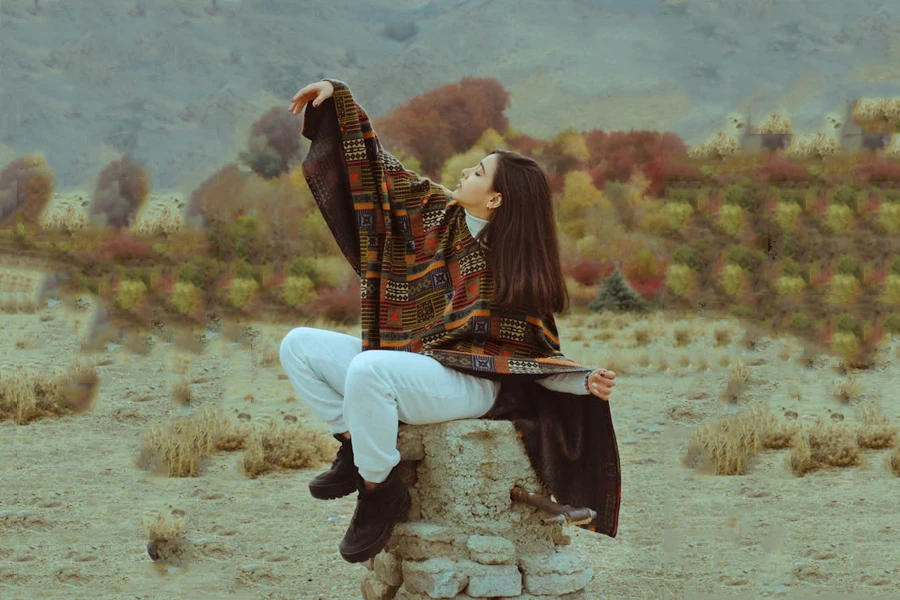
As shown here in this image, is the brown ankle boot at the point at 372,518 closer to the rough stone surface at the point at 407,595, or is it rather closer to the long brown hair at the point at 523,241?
the rough stone surface at the point at 407,595

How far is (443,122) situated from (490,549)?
18.3 meters

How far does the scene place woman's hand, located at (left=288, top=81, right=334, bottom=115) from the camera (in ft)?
15.1

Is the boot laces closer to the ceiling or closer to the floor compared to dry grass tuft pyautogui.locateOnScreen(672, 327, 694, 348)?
closer to the floor

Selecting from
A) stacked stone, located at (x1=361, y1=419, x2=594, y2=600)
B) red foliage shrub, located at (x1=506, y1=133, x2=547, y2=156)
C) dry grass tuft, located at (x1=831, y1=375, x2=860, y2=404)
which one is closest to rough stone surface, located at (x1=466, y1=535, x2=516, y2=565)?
stacked stone, located at (x1=361, y1=419, x2=594, y2=600)

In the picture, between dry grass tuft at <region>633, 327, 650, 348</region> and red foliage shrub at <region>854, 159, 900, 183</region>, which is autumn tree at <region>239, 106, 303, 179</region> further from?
red foliage shrub at <region>854, 159, 900, 183</region>

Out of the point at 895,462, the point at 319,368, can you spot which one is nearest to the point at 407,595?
the point at 319,368

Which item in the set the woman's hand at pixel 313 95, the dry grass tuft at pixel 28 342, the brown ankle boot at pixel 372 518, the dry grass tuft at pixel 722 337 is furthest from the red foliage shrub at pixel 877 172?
the brown ankle boot at pixel 372 518

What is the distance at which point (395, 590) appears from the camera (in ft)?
15.5

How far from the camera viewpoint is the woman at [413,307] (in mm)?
4273

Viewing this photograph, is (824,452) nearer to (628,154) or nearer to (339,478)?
(339,478)

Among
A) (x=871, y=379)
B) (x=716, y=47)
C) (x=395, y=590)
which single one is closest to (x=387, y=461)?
(x=395, y=590)

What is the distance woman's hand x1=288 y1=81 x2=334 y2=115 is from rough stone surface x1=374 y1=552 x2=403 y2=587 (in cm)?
196

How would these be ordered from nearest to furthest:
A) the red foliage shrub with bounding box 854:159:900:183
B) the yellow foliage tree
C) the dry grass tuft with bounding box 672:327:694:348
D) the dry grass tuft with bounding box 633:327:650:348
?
the dry grass tuft with bounding box 672:327:694:348 < the dry grass tuft with bounding box 633:327:650:348 < the red foliage shrub with bounding box 854:159:900:183 < the yellow foliage tree

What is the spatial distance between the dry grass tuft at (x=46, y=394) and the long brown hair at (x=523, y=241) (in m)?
6.37
